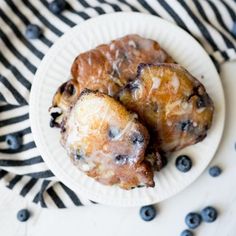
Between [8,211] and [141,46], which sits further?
[8,211]

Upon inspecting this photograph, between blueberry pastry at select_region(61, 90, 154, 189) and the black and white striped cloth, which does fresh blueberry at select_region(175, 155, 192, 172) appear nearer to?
blueberry pastry at select_region(61, 90, 154, 189)

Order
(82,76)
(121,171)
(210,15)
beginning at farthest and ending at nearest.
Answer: (210,15)
(82,76)
(121,171)

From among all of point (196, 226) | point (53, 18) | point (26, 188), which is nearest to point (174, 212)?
point (196, 226)

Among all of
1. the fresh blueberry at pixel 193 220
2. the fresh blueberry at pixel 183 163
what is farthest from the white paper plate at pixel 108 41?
the fresh blueberry at pixel 193 220

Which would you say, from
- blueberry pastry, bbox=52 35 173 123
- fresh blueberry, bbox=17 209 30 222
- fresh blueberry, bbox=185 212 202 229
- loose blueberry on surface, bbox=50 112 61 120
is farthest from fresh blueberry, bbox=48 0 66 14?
fresh blueberry, bbox=185 212 202 229

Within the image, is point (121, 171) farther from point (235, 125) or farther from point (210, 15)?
point (210, 15)

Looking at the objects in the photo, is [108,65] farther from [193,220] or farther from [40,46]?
[193,220]

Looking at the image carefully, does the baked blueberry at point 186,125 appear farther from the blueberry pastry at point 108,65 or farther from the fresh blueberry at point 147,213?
the fresh blueberry at point 147,213
